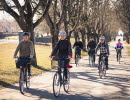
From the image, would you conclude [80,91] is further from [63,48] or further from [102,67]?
[102,67]

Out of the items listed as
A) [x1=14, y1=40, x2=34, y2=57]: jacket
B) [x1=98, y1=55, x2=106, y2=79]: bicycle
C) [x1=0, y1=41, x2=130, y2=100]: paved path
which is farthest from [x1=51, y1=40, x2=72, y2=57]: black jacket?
[x1=98, y1=55, x2=106, y2=79]: bicycle

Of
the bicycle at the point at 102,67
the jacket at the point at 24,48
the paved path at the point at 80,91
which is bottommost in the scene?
the paved path at the point at 80,91

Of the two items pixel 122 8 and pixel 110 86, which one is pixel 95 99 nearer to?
pixel 110 86

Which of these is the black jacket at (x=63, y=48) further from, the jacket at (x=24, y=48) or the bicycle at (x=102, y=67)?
the bicycle at (x=102, y=67)

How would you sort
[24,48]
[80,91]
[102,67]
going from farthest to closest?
[102,67] < [24,48] < [80,91]

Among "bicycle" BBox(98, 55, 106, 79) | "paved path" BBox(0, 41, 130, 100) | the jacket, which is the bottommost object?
"paved path" BBox(0, 41, 130, 100)

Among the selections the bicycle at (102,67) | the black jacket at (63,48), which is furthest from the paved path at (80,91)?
the black jacket at (63,48)

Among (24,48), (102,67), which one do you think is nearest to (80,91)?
(24,48)

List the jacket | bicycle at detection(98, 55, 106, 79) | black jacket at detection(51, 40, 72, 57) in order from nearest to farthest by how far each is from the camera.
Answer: black jacket at detection(51, 40, 72, 57) < the jacket < bicycle at detection(98, 55, 106, 79)

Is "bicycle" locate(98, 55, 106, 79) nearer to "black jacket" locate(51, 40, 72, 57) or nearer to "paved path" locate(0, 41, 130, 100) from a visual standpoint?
"paved path" locate(0, 41, 130, 100)

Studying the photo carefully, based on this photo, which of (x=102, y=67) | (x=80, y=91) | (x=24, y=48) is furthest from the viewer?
(x=102, y=67)

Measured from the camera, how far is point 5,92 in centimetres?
833

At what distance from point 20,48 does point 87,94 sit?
288 cm

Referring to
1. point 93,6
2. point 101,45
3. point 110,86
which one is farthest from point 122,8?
point 110,86
